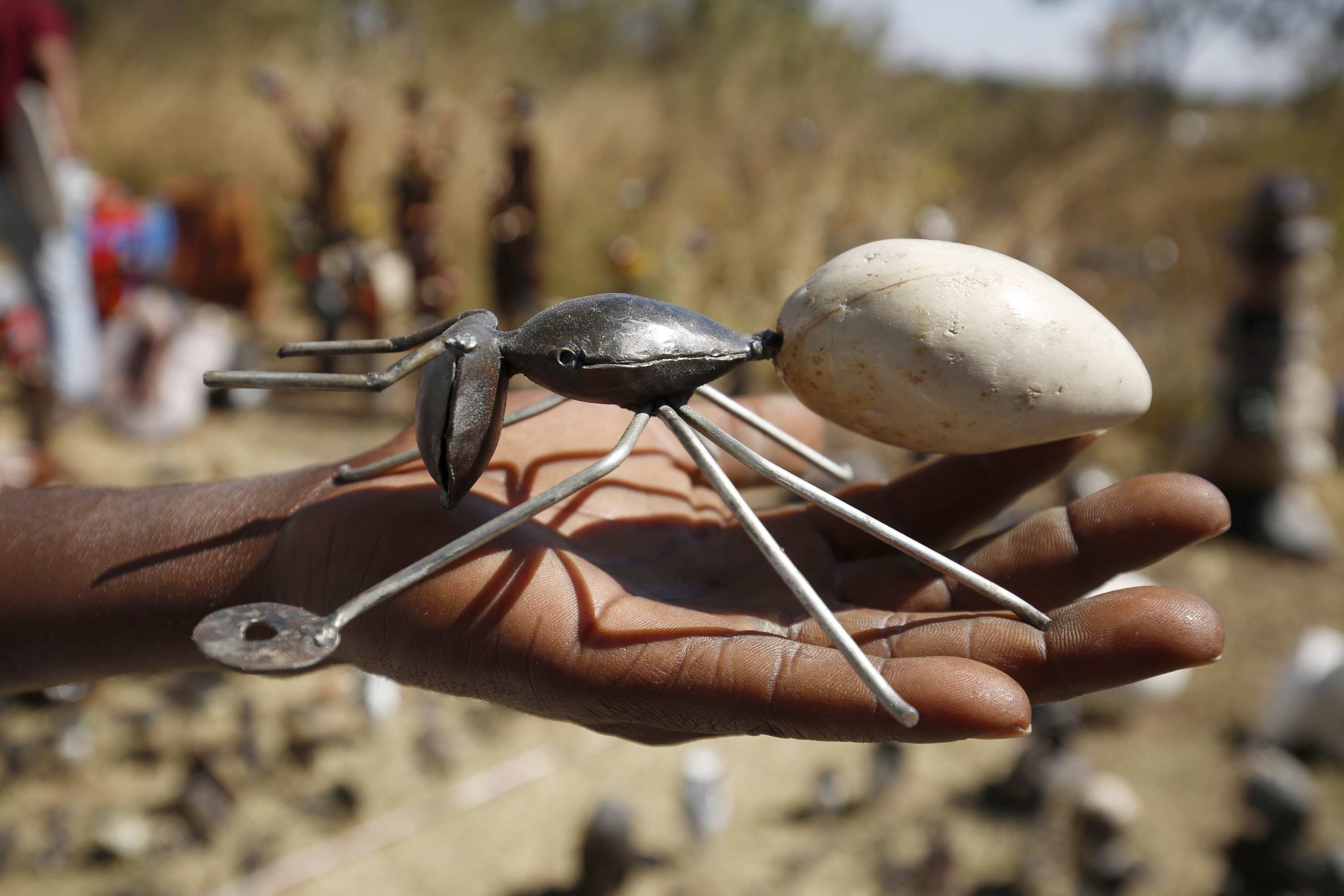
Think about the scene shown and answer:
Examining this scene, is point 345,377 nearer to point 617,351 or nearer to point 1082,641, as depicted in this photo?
point 617,351

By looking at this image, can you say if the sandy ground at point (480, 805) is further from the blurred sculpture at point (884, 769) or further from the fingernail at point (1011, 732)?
the fingernail at point (1011, 732)

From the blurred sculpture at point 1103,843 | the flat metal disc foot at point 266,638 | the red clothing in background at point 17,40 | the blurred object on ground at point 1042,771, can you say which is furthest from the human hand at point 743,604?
the red clothing in background at point 17,40

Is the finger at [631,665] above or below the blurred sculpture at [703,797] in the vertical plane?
above

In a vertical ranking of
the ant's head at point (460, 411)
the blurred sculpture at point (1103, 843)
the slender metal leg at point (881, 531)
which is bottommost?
the blurred sculpture at point (1103, 843)

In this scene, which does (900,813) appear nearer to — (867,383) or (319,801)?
(319,801)

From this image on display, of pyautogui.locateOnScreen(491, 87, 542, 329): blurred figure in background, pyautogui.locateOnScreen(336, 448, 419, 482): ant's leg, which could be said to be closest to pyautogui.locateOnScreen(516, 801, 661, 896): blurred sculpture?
pyautogui.locateOnScreen(336, 448, 419, 482): ant's leg

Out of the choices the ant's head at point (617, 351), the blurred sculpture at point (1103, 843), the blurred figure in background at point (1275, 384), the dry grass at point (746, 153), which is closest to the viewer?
the ant's head at point (617, 351)
